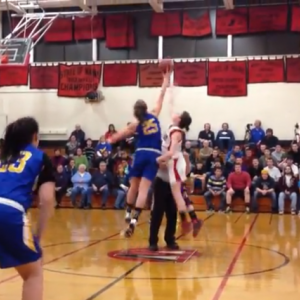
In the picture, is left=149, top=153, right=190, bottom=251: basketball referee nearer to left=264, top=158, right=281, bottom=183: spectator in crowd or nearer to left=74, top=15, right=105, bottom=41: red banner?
left=264, top=158, right=281, bottom=183: spectator in crowd

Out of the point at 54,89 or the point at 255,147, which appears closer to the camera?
the point at 255,147

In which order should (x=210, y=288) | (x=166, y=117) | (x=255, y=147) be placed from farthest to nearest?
1. (x=166, y=117)
2. (x=255, y=147)
3. (x=210, y=288)

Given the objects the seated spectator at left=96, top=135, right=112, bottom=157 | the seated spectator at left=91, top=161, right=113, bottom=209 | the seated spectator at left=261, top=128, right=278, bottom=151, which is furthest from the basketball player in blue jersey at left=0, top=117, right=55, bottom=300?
the seated spectator at left=261, top=128, right=278, bottom=151

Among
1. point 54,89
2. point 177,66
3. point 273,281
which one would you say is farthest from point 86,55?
point 273,281

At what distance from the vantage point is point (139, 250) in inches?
302

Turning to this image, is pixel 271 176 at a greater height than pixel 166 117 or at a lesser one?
lesser

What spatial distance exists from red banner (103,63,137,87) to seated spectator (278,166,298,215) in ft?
21.8

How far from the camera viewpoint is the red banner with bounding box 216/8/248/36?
60.0 ft

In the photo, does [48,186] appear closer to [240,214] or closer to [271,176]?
[240,214]

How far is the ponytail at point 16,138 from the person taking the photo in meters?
3.75

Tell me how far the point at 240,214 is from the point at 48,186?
11.1 metres

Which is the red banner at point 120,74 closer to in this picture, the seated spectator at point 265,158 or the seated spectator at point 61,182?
the seated spectator at point 61,182

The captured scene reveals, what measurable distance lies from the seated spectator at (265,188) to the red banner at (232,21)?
5617 mm

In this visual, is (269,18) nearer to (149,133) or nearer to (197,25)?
(197,25)
